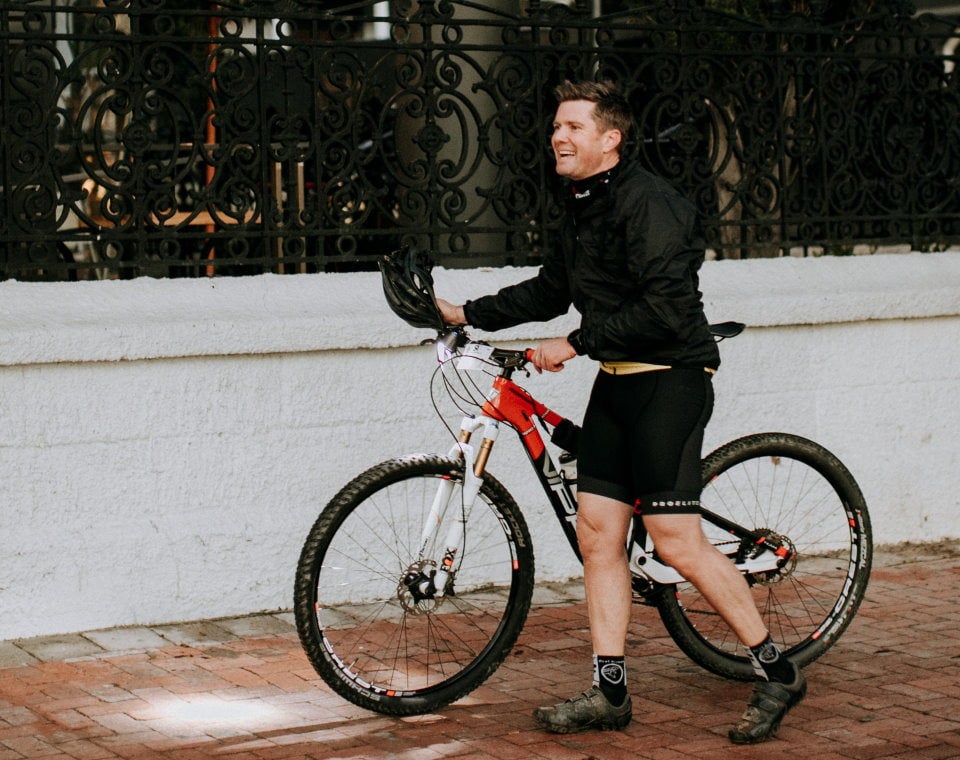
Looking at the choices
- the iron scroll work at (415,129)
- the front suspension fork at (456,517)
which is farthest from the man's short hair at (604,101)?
A: the iron scroll work at (415,129)

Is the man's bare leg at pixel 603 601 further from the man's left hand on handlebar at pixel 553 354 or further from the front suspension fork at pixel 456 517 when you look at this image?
the man's left hand on handlebar at pixel 553 354

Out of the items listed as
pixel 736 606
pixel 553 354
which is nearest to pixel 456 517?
pixel 553 354

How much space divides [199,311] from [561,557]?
80.1 inches

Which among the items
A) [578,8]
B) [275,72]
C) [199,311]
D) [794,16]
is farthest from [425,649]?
[794,16]

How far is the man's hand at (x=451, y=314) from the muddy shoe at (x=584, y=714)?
1.29 metres

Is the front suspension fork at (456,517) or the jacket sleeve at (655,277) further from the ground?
the jacket sleeve at (655,277)

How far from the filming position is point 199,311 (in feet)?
22.5

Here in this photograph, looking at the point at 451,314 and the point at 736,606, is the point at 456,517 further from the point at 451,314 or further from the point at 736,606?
the point at 736,606

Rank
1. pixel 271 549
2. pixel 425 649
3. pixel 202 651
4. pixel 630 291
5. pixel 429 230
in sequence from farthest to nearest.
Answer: pixel 429 230
pixel 271 549
pixel 202 651
pixel 425 649
pixel 630 291

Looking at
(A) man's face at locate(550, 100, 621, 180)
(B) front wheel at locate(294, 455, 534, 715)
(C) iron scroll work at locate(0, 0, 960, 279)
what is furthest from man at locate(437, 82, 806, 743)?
(C) iron scroll work at locate(0, 0, 960, 279)

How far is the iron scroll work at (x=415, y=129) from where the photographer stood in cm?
696

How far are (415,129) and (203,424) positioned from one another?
185cm

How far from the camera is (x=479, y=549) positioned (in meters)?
5.78

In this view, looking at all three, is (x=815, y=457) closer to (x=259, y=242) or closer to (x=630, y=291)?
(x=630, y=291)
